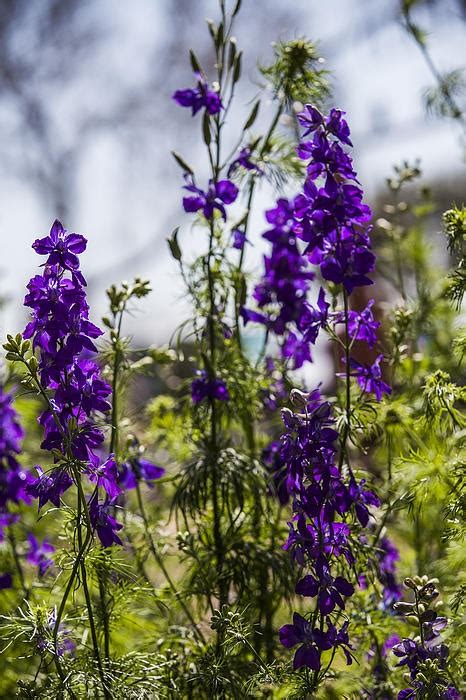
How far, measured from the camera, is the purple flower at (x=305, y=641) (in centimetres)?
103

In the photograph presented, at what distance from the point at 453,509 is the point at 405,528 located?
0.87 metres

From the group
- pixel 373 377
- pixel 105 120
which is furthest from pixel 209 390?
pixel 105 120

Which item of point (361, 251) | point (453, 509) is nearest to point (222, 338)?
point (361, 251)

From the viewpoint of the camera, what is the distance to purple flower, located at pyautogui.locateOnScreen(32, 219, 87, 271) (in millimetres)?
1006

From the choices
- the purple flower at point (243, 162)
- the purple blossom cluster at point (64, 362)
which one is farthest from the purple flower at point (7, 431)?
the purple flower at point (243, 162)

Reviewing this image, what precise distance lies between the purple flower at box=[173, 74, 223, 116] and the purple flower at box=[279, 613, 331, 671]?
785 mm

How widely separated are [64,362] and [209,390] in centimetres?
42

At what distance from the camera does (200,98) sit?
4.47ft

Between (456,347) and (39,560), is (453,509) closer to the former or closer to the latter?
(456,347)

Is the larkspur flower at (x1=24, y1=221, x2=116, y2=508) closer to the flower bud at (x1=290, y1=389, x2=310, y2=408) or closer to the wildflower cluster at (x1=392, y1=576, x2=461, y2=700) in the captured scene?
the flower bud at (x1=290, y1=389, x2=310, y2=408)

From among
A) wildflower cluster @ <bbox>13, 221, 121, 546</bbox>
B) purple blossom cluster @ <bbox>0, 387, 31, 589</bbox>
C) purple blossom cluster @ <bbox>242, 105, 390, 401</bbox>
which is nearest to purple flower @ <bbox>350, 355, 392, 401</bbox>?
purple blossom cluster @ <bbox>242, 105, 390, 401</bbox>

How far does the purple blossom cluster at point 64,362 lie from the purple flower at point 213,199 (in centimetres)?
35

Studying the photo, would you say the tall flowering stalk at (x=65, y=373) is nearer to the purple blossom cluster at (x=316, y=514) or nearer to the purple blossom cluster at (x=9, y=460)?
the purple blossom cluster at (x=316, y=514)

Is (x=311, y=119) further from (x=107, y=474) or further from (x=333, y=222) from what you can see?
(x=107, y=474)
